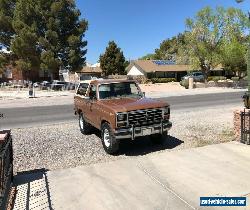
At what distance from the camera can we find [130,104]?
31.5ft

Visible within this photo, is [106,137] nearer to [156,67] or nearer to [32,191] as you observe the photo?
[32,191]

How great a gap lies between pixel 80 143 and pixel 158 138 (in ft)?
8.82

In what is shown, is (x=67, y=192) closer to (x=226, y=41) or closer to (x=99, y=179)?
(x=99, y=179)

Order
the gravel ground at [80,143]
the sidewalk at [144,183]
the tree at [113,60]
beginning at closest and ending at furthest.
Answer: the sidewalk at [144,183] < the gravel ground at [80,143] < the tree at [113,60]

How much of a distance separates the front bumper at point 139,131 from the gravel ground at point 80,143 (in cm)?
66

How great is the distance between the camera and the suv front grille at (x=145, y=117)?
932 centimetres

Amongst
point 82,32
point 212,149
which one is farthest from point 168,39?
point 212,149

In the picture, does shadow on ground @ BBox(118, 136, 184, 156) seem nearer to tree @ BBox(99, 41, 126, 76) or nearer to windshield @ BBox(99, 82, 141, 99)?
windshield @ BBox(99, 82, 141, 99)

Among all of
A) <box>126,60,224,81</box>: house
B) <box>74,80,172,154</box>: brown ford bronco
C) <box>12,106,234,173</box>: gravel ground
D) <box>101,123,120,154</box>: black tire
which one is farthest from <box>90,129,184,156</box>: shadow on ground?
<box>126,60,224,81</box>: house

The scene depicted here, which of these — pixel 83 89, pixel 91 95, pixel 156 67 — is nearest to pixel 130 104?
pixel 91 95

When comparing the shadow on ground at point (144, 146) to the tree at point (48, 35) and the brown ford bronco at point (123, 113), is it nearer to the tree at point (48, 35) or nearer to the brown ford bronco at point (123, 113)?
the brown ford bronco at point (123, 113)

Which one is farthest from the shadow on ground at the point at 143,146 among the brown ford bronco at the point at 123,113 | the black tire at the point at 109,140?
the black tire at the point at 109,140

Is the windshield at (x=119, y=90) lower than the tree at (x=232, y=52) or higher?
lower

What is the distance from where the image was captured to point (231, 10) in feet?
142
